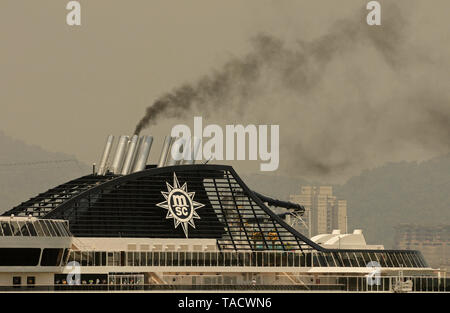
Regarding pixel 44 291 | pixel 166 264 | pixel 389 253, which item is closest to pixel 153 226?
pixel 166 264

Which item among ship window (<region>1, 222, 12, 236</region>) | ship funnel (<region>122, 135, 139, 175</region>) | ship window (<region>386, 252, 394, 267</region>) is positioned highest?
ship funnel (<region>122, 135, 139, 175</region>)

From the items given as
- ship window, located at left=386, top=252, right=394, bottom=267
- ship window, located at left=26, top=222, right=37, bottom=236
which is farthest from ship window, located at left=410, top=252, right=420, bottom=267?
ship window, located at left=26, top=222, right=37, bottom=236

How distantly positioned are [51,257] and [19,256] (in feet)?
12.7

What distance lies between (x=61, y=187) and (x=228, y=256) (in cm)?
2184

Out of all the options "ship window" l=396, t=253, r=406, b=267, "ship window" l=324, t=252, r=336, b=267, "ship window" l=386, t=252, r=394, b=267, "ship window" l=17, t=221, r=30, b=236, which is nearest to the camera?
"ship window" l=17, t=221, r=30, b=236

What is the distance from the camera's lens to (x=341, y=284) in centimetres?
15688

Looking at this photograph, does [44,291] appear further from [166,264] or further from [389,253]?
[389,253]

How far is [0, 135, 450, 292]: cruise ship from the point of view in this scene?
15100cm

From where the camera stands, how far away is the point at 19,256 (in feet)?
473

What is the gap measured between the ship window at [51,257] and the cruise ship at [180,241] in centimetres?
16

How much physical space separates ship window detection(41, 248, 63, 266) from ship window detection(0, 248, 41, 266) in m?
0.73

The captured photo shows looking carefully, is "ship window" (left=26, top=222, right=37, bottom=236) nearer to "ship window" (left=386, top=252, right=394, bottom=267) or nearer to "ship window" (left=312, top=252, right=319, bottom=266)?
"ship window" (left=312, top=252, right=319, bottom=266)

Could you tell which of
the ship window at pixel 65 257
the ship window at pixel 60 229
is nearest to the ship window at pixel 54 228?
the ship window at pixel 60 229
